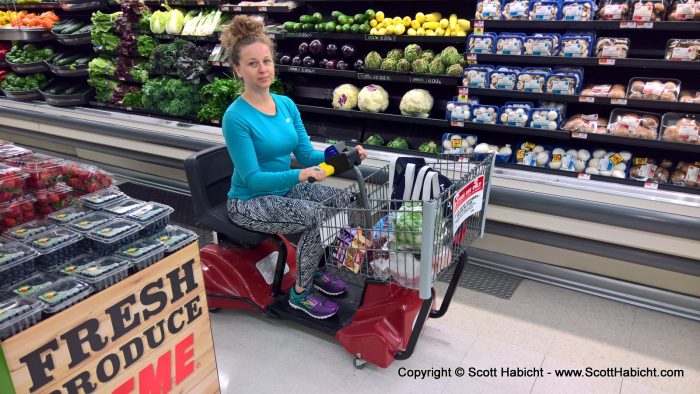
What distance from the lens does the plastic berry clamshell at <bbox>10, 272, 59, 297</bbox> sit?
1.47 metres

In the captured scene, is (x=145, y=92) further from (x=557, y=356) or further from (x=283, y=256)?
(x=557, y=356)

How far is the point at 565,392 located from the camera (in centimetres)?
228

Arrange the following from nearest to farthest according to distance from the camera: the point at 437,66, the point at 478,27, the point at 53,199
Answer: the point at 53,199
the point at 478,27
the point at 437,66

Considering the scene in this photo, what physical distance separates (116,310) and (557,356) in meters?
2.04

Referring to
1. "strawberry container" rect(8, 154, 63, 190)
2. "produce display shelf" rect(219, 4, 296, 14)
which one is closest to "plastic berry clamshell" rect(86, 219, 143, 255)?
"strawberry container" rect(8, 154, 63, 190)

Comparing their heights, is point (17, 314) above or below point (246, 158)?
below

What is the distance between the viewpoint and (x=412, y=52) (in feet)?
11.8

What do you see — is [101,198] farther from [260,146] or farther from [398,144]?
[398,144]

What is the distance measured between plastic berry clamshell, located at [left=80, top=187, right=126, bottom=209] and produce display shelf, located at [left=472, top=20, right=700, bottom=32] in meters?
2.40

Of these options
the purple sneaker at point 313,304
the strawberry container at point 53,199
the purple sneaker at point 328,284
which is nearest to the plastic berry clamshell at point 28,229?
the strawberry container at point 53,199

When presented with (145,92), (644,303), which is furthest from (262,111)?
(145,92)

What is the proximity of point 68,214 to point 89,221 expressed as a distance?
0.11 meters

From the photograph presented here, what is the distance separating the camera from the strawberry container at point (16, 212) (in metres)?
1.78

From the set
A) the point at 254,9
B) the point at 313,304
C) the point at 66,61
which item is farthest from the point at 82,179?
the point at 66,61
